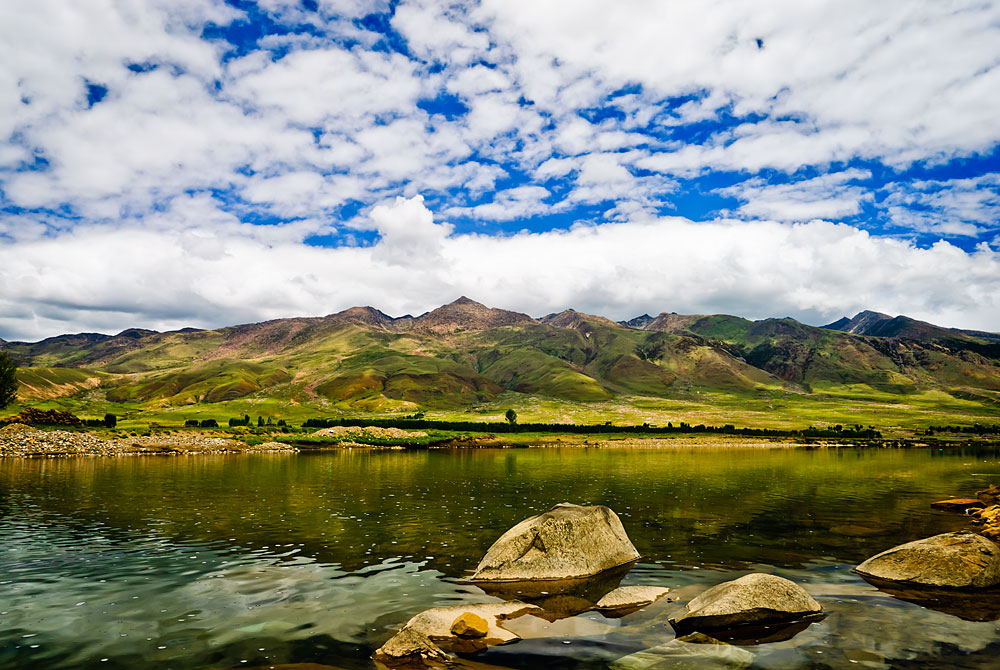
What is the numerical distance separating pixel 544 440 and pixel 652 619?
499 feet

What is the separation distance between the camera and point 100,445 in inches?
4619

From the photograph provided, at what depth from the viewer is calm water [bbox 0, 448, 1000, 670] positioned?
19.5 meters

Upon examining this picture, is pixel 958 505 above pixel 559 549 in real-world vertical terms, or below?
below

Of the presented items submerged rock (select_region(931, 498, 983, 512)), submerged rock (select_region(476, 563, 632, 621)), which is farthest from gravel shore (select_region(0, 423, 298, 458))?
submerged rock (select_region(931, 498, 983, 512))

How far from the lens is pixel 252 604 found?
2447 centimetres

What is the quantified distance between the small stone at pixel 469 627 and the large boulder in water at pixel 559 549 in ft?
27.0

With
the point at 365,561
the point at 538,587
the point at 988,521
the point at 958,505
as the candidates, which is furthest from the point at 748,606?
the point at 958,505

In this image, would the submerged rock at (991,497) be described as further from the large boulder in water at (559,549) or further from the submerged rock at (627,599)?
the submerged rock at (627,599)

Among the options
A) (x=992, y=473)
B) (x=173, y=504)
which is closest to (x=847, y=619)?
(x=173, y=504)

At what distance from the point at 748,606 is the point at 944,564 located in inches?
549

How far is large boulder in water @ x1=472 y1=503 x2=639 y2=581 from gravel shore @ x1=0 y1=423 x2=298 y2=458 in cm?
11793

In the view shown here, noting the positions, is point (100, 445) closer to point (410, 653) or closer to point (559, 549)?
point (559, 549)

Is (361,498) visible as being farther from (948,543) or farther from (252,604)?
(948,543)

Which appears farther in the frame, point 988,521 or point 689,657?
point 988,521
